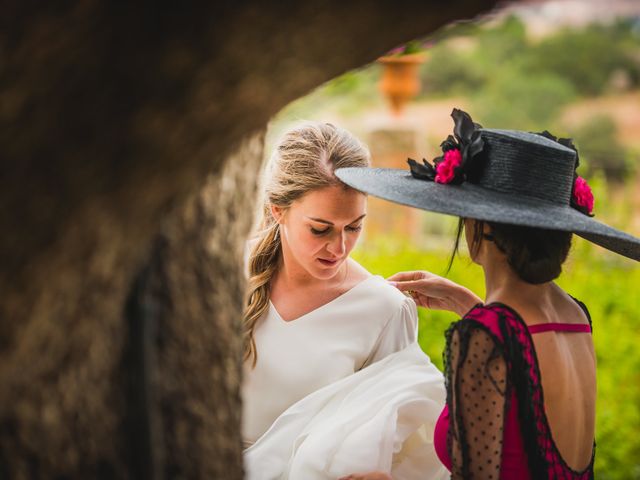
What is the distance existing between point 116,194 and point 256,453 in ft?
4.85

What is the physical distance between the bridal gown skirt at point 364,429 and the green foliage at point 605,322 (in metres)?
1.67

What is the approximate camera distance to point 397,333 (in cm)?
269

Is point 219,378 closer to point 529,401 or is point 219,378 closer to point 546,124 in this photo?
point 529,401

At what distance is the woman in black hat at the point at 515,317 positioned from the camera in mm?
1829

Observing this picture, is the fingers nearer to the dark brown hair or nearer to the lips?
the lips

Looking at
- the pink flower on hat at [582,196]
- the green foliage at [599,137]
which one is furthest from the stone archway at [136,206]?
the green foliage at [599,137]

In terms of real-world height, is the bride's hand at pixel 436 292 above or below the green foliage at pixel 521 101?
below

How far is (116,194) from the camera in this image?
112 centimetres

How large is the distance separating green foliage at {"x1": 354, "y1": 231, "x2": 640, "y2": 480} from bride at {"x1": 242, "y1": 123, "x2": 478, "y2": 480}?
4.97 ft

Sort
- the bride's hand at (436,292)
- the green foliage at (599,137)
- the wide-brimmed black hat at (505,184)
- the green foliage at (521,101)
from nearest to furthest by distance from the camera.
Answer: the wide-brimmed black hat at (505,184) < the bride's hand at (436,292) < the green foliage at (599,137) < the green foliage at (521,101)

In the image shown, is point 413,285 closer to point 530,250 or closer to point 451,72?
point 530,250

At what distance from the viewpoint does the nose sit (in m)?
2.58

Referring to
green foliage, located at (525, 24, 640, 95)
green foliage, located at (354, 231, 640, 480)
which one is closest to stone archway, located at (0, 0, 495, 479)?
green foliage, located at (354, 231, 640, 480)

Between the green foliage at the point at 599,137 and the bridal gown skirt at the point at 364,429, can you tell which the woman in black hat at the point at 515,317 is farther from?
the green foliage at the point at 599,137
